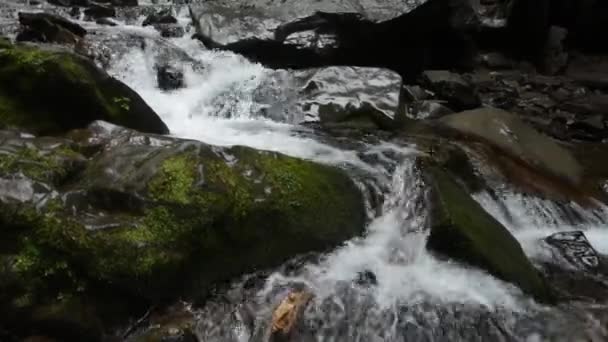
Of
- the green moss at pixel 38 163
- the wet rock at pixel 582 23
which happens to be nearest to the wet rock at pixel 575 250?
the green moss at pixel 38 163

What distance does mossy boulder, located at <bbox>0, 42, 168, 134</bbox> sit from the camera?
5027 mm

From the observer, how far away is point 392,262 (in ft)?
14.8

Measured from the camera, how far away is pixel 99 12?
12.2m

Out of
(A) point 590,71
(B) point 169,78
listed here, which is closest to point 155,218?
(B) point 169,78

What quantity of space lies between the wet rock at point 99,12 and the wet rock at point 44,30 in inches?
118

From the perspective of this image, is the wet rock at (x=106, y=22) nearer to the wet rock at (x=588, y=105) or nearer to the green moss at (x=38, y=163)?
the green moss at (x=38, y=163)

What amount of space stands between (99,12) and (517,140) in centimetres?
942

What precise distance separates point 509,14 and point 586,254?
9954 millimetres

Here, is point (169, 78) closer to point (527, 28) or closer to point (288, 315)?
point (288, 315)

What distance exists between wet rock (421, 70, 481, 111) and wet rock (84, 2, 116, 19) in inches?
285

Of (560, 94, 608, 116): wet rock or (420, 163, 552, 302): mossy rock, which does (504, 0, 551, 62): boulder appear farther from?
(420, 163, 552, 302): mossy rock

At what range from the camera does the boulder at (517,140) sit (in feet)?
22.8

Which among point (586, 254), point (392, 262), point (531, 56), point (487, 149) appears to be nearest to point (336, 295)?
point (392, 262)

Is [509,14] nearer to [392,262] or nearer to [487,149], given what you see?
[487,149]
